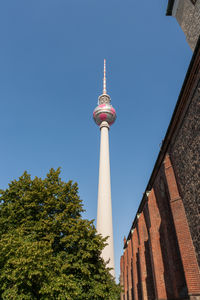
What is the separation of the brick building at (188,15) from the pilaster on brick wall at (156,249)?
1131 cm

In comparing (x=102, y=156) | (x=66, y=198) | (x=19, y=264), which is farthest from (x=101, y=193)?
(x=19, y=264)

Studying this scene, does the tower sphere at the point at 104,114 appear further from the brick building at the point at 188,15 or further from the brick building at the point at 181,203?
the brick building at the point at 181,203

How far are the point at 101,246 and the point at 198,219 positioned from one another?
25.0ft

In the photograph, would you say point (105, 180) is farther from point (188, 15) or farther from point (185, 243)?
point (185, 243)

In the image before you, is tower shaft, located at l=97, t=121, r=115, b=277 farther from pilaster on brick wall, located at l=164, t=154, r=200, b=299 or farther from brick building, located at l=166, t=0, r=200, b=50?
brick building, located at l=166, t=0, r=200, b=50

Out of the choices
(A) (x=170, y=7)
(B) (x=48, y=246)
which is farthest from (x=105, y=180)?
(A) (x=170, y=7)

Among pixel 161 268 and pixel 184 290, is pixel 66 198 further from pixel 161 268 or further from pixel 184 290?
pixel 184 290

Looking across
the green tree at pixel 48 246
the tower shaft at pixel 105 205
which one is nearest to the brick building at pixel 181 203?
the green tree at pixel 48 246

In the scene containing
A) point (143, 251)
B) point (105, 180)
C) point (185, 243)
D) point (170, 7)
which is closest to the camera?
point (185, 243)

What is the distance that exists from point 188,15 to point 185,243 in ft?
47.2

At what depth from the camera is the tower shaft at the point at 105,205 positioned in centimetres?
3800

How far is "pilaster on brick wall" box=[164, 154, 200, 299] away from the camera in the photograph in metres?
8.46

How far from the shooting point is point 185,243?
370 inches

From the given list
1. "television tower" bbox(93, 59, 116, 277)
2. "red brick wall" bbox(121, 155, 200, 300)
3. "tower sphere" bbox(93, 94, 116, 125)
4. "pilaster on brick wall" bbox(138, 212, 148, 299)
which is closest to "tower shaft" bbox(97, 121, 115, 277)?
"television tower" bbox(93, 59, 116, 277)
